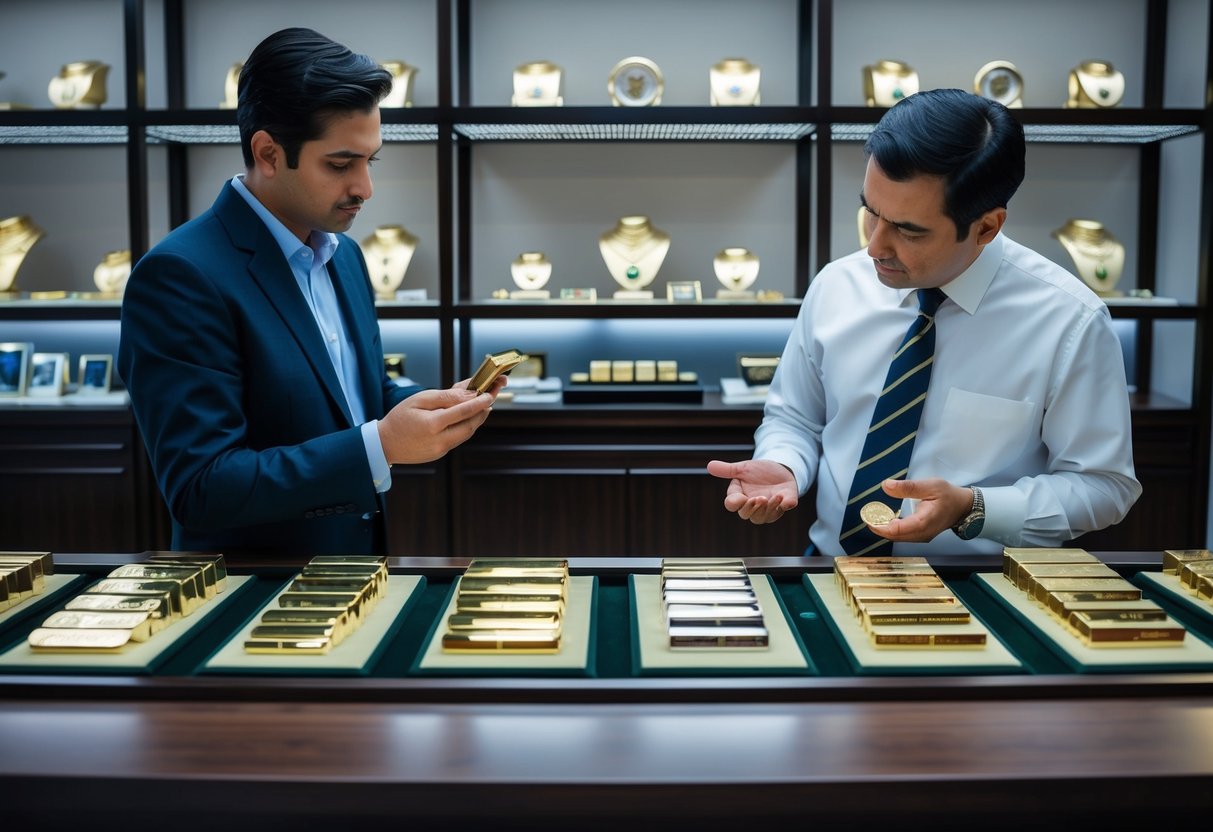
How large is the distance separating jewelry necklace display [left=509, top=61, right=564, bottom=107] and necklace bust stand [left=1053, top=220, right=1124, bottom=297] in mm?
1930

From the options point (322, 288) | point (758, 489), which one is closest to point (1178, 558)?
point (758, 489)

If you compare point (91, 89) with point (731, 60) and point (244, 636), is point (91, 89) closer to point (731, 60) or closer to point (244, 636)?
point (731, 60)

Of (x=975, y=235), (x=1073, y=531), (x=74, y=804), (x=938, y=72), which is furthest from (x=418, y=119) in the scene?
(x=74, y=804)

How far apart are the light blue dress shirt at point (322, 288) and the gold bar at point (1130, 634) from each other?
1.12 m

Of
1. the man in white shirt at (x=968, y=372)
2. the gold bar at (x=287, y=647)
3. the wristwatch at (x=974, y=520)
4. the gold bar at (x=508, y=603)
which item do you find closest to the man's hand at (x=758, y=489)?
the man in white shirt at (x=968, y=372)

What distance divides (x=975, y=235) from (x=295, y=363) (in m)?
1.18

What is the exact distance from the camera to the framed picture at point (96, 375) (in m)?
3.80

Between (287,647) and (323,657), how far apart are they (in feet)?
0.14

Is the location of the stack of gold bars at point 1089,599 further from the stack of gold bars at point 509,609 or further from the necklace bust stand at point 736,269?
the necklace bust stand at point 736,269

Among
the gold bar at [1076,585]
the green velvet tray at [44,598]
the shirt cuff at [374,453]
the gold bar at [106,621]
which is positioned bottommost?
the green velvet tray at [44,598]

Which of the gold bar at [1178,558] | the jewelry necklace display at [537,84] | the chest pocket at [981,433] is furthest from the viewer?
the jewelry necklace display at [537,84]

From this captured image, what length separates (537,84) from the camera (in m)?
3.63

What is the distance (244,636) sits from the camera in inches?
47.7

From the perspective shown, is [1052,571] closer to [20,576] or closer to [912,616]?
[912,616]
